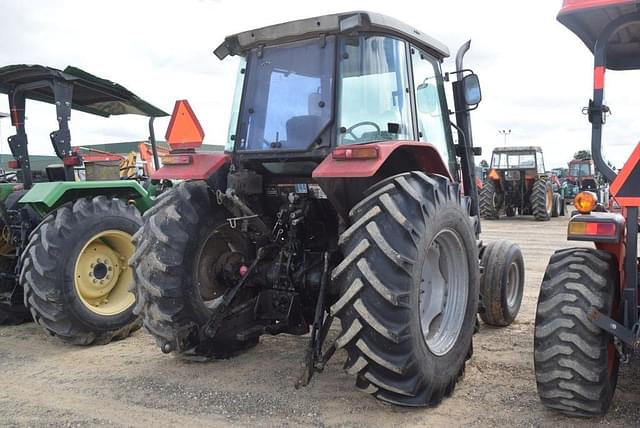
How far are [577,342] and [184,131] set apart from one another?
3303 mm

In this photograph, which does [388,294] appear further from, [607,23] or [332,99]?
[607,23]

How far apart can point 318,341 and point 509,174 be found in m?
15.8

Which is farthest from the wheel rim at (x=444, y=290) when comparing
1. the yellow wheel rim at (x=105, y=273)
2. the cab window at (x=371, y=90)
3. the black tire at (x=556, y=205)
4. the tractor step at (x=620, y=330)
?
the black tire at (x=556, y=205)

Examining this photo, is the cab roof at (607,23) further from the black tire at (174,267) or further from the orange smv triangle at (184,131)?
the orange smv triangle at (184,131)

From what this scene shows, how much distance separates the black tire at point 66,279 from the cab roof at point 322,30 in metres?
2.13

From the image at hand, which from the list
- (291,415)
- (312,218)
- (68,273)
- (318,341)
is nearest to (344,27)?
(312,218)

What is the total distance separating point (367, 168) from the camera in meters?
3.30

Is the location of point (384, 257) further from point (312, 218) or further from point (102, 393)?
point (102, 393)

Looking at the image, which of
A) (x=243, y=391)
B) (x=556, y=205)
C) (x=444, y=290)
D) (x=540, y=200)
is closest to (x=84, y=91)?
(x=243, y=391)

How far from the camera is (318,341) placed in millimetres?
3551

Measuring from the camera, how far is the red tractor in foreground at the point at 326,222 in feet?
10.6

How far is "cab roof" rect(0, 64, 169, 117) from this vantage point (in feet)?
18.7

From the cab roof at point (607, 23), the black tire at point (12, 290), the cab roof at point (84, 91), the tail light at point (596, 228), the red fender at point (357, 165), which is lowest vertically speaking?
the black tire at point (12, 290)

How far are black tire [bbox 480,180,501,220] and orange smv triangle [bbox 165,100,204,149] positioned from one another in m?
14.6
